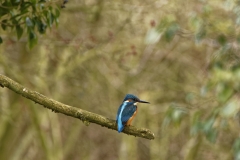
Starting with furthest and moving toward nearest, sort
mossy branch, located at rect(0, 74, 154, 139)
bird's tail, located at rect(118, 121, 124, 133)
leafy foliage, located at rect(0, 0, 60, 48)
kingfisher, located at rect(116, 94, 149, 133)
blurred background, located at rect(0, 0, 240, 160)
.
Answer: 1. blurred background, located at rect(0, 0, 240, 160)
2. kingfisher, located at rect(116, 94, 149, 133)
3. leafy foliage, located at rect(0, 0, 60, 48)
4. bird's tail, located at rect(118, 121, 124, 133)
5. mossy branch, located at rect(0, 74, 154, 139)

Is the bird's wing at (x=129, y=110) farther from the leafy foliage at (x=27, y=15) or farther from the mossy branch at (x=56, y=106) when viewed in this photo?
the leafy foliage at (x=27, y=15)

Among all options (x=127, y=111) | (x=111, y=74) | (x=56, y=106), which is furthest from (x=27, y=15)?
(x=111, y=74)

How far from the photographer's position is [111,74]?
33.2ft

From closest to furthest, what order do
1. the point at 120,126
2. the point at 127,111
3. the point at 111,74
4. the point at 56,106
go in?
the point at 56,106 → the point at 120,126 → the point at 127,111 → the point at 111,74

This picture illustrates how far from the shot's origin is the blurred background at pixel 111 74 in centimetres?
848

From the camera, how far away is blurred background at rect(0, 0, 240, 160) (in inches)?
334

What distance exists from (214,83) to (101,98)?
5999 millimetres

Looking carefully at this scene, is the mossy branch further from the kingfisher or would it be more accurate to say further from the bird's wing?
the bird's wing

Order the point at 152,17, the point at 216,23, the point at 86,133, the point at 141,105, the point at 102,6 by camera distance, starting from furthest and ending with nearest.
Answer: the point at 86,133
the point at 141,105
the point at 152,17
the point at 102,6
the point at 216,23

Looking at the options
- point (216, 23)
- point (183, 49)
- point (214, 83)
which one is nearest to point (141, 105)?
point (183, 49)

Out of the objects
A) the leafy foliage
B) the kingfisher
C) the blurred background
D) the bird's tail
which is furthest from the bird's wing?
the blurred background

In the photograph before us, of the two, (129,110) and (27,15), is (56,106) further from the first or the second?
(129,110)

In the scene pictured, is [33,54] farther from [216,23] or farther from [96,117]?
[96,117]

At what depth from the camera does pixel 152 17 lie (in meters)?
9.59
